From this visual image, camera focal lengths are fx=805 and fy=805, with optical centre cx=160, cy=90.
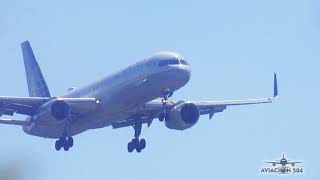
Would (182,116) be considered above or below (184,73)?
below

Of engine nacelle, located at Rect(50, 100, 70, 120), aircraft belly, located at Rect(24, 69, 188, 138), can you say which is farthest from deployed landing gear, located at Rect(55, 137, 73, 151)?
engine nacelle, located at Rect(50, 100, 70, 120)

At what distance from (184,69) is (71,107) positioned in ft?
32.9

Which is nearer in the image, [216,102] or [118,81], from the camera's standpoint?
[118,81]

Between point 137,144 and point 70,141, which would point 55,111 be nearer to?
point 70,141

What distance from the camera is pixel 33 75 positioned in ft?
252

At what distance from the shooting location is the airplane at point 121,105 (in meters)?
58.0

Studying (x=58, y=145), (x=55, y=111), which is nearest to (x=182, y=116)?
(x=58, y=145)

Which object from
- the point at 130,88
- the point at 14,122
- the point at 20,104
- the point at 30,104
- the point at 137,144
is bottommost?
the point at 137,144

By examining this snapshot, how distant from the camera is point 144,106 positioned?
6272cm

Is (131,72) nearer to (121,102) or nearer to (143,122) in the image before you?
(121,102)

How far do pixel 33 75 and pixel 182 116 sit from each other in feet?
62.4

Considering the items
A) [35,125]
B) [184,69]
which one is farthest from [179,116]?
[35,125]

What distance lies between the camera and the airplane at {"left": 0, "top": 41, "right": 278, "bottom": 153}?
5800cm

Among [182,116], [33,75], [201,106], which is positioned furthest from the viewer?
[33,75]
